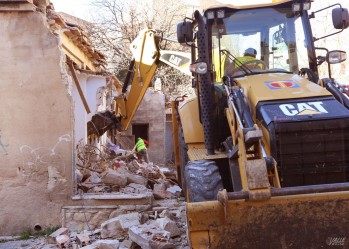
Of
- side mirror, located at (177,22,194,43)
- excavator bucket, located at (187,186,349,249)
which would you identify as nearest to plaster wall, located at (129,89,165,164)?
side mirror, located at (177,22,194,43)

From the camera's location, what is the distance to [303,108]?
509 centimetres

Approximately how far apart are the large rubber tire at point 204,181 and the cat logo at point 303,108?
0.96 m

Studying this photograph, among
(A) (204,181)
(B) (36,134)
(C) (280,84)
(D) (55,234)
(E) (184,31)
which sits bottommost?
(D) (55,234)

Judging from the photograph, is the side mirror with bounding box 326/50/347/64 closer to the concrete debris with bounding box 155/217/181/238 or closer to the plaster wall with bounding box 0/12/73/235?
the concrete debris with bounding box 155/217/181/238

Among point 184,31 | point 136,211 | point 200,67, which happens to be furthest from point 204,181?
point 136,211

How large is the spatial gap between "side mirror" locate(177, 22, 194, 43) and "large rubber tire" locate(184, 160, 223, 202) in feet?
5.17

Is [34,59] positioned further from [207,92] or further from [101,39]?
[101,39]

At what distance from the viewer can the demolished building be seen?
7.97 m

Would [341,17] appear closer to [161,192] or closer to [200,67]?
[200,67]

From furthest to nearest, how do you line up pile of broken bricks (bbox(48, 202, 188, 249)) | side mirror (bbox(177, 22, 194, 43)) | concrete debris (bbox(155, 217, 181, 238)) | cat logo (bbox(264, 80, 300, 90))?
concrete debris (bbox(155, 217, 181, 238)) → pile of broken bricks (bbox(48, 202, 188, 249)) → side mirror (bbox(177, 22, 194, 43)) → cat logo (bbox(264, 80, 300, 90))

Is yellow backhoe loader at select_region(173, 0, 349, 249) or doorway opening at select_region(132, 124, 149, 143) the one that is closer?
yellow backhoe loader at select_region(173, 0, 349, 249)

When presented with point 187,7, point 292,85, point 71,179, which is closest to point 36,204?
point 71,179

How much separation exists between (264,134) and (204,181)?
78 cm

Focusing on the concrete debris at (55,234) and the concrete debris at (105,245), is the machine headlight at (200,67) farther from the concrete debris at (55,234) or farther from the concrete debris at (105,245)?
the concrete debris at (55,234)
